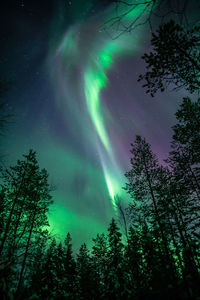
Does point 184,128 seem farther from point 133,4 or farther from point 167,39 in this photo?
point 133,4

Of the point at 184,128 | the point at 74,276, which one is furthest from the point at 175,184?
the point at 74,276

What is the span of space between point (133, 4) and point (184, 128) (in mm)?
11078

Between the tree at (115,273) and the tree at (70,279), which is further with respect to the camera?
the tree at (70,279)

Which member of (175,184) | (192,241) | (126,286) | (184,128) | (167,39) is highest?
(184,128)

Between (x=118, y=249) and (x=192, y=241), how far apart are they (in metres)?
14.9

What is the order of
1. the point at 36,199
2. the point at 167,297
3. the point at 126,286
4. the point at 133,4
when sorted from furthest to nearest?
the point at 126,286 → the point at 36,199 → the point at 167,297 → the point at 133,4

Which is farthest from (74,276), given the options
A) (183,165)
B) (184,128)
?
(184,128)

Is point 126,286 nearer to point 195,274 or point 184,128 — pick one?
point 195,274

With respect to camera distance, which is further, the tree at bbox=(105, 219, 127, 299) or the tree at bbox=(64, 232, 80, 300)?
the tree at bbox=(64, 232, 80, 300)

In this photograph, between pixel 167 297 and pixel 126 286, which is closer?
pixel 167 297

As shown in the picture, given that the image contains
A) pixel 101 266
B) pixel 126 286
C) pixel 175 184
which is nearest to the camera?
pixel 175 184

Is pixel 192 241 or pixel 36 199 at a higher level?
pixel 36 199

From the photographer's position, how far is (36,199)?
11883 millimetres

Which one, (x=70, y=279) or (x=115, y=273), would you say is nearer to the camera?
(x=115, y=273)
